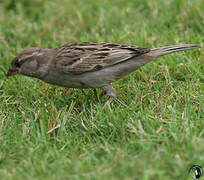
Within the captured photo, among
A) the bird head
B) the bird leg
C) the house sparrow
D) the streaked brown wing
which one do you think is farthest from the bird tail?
the bird head

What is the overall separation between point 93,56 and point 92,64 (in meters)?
0.12

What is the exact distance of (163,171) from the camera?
3822 mm

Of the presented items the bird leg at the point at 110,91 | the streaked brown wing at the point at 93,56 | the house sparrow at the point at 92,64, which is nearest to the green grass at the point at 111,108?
the bird leg at the point at 110,91

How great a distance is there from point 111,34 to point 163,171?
4483 mm

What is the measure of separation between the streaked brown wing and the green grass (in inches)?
19.6

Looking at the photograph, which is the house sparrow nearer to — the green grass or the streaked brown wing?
the streaked brown wing

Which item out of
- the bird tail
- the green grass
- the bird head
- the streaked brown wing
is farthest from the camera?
the bird head

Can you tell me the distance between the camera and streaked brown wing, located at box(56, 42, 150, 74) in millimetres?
5777

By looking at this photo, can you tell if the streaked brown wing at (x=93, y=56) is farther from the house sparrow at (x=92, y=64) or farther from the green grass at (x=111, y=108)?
the green grass at (x=111, y=108)

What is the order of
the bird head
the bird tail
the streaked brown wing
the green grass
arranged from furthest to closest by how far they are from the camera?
the bird head, the bird tail, the streaked brown wing, the green grass

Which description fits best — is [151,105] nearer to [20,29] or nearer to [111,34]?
[111,34]

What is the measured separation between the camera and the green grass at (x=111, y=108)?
4.09 m

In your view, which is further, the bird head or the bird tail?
the bird head

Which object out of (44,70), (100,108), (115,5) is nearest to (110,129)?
(100,108)
